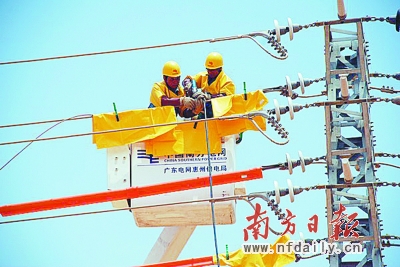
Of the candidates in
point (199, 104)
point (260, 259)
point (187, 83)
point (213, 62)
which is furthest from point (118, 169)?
point (260, 259)

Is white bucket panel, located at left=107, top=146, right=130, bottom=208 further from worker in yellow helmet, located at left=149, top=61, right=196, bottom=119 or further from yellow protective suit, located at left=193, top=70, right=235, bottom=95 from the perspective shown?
yellow protective suit, located at left=193, top=70, right=235, bottom=95

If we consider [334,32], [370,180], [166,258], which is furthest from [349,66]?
[166,258]

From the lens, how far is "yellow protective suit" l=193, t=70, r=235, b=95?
A: 1892 cm

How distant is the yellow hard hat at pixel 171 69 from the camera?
750 inches

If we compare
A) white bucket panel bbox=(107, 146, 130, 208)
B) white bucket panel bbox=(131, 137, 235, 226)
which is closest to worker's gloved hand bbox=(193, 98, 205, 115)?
white bucket panel bbox=(131, 137, 235, 226)

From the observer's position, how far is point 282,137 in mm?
17062

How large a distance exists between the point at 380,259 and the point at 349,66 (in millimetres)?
2802

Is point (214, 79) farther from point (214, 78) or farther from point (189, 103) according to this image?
point (189, 103)

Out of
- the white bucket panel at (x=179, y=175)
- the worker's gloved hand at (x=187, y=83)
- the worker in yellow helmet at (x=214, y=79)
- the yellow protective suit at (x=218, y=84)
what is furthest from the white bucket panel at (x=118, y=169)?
the yellow protective suit at (x=218, y=84)

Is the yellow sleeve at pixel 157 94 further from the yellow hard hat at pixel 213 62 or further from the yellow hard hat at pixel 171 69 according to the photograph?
the yellow hard hat at pixel 213 62

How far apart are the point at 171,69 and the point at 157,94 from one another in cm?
54

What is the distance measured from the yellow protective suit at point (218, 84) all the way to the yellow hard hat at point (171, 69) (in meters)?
0.28

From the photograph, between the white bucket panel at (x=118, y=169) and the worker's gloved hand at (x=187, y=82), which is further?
the worker's gloved hand at (x=187, y=82)

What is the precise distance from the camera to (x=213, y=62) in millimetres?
19125
